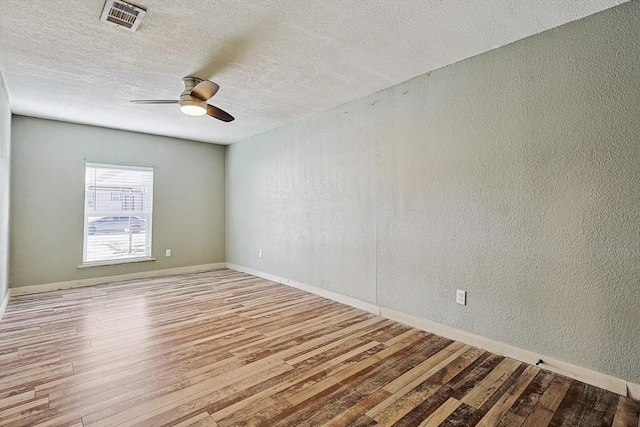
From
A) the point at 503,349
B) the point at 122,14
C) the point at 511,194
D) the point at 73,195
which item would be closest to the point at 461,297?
the point at 503,349

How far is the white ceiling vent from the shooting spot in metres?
2.04

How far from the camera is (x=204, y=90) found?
9.61ft

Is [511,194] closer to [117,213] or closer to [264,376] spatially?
[264,376]

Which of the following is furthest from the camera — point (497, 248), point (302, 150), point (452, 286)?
point (302, 150)

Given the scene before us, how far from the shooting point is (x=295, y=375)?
220 cm

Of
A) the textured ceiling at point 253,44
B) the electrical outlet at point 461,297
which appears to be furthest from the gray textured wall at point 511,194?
the textured ceiling at point 253,44

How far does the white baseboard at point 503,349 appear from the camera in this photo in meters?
2.02

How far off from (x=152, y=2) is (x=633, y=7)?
304 centimetres

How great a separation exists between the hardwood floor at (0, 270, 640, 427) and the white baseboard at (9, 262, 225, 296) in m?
1.00

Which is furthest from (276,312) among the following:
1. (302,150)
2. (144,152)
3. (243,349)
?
(144,152)

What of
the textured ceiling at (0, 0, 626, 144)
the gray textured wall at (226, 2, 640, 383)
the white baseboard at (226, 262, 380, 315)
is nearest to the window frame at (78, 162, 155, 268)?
the textured ceiling at (0, 0, 626, 144)

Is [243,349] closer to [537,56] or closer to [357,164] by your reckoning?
[357,164]

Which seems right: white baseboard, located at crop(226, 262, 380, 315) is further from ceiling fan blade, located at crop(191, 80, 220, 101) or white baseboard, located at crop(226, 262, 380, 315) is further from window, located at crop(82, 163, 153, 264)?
ceiling fan blade, located at crop(191, 80, 220, 101)

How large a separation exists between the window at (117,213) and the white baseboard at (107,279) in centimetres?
28
